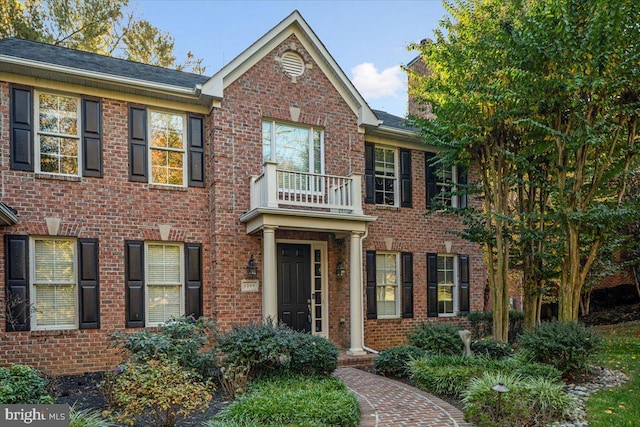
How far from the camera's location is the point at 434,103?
35.3 ft

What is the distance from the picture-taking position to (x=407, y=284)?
39.0 feet

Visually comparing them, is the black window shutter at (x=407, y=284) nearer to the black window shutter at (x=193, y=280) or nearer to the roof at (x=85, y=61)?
the black window shutter at (x=193, y=280)

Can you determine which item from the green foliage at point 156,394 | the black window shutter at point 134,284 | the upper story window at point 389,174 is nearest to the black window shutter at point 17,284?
the black window shutter at point 134,284

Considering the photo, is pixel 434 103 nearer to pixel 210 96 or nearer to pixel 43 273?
pixel 210 96

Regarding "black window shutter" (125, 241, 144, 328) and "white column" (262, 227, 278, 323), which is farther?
"white column" (262, 227, 278, 323)

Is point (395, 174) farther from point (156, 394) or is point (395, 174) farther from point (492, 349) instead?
point (156, 394)

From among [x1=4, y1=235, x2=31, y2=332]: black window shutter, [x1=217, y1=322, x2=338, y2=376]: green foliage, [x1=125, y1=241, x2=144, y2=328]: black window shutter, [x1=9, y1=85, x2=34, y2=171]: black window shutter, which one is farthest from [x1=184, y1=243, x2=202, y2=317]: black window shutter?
[x1=9, y1=85, x2=34, y2=171]: black window shutter

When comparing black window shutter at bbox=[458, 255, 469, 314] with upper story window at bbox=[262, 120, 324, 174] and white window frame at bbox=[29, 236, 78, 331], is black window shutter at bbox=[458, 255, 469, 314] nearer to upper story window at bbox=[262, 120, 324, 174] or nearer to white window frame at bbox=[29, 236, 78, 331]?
upper story window at bbox=[262, 120, 324, 174]

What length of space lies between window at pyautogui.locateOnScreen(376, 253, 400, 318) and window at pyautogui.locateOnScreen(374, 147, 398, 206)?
1.42 metres

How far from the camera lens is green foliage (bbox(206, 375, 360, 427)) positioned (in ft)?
17.3

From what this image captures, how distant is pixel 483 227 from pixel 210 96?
683 centimetres

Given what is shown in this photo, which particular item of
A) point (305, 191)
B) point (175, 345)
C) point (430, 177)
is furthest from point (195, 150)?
point (430, 177)

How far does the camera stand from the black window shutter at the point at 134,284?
898 centimetres

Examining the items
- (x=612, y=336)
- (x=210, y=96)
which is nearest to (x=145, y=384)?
(x=210, y=96)
